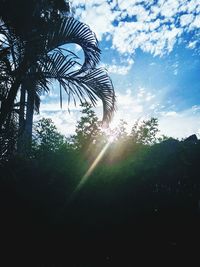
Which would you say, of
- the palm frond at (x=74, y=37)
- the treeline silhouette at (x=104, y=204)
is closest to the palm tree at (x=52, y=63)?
the palm frond at (x=74, y=37)

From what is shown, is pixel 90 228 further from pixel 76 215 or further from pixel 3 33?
pixel 3 33

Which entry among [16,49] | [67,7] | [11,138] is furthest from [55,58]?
[67,7]

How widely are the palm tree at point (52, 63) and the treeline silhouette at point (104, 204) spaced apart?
3.62ft

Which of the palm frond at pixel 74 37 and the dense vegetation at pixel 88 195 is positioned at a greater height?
the palm frond at pixel 74 37

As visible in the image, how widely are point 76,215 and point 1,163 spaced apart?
154 cm

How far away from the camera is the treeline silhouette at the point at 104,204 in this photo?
15.3 feet

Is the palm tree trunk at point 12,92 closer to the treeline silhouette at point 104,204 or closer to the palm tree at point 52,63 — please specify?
the palm tree at point 52,63

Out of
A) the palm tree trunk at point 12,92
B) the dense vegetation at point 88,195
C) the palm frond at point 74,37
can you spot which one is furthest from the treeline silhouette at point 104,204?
the palm frond at point 74,37

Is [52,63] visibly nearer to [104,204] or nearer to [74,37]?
[74,37]

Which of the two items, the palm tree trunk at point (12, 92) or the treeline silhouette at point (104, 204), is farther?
the treeline silhouette at point (104, 204)

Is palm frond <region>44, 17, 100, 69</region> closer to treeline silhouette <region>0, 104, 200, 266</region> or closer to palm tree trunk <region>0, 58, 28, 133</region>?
palm tree trunk <region>0, 58, 28, 133</region>

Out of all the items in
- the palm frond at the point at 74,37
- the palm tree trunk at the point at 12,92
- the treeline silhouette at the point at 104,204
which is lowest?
the treeline silhouette at the point at 104,204

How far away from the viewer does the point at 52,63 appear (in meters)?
3.96

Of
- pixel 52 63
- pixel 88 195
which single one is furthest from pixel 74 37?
pixel 88 195
